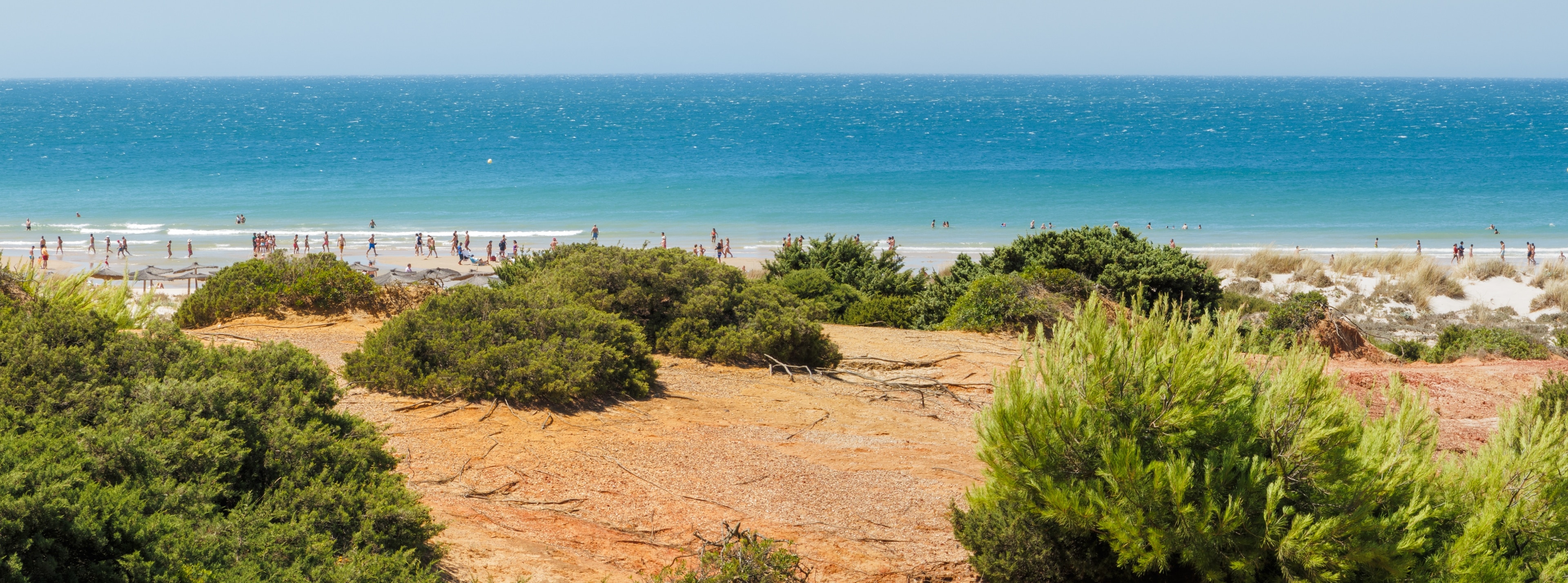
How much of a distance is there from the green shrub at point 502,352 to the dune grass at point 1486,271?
96.4 ft

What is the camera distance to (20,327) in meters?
5.89

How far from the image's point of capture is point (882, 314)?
1616cm

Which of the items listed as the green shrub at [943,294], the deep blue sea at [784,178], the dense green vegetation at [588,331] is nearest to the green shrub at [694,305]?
the dense green vegetation at [588,331]

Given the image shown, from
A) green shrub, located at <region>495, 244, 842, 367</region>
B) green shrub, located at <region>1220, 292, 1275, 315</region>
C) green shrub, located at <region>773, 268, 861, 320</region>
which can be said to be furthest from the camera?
green shrub, located at <region>1220, 292, 1275, 315</region>

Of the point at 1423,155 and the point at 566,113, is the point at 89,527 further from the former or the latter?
the point at 566,113

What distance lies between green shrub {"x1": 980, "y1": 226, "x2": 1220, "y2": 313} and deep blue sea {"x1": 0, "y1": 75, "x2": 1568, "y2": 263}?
2232 centimetres

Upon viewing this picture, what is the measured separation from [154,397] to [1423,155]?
93864mm

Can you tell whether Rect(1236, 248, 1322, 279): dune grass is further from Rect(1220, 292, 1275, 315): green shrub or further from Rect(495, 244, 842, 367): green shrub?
Rect(495, 244, 842, 367): green shrub

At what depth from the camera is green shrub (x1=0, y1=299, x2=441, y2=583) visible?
154 inches

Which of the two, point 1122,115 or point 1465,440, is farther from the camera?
point 1122,115

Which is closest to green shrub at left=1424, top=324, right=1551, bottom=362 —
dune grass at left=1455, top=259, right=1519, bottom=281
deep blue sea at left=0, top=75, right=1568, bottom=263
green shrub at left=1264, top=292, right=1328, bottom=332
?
green shrub at left=1264, top=292, right=1328, bottom=332

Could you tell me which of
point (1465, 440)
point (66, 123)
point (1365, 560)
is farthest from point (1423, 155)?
point (66, 123)

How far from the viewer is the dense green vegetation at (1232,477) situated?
505cm

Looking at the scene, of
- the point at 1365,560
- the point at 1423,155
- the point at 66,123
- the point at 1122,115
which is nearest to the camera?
the point at 1365,560
